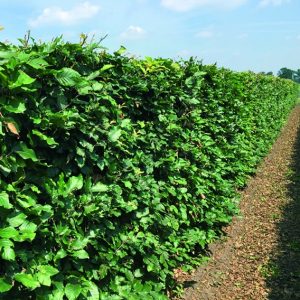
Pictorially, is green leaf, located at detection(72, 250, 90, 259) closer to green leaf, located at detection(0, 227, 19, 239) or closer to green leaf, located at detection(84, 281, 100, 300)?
green leaf, located at detection(84, 281, 100, 300)

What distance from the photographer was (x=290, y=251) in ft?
19.3

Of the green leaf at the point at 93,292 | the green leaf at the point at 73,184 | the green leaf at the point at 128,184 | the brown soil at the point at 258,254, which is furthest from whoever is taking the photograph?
the brown soil at the point at 258,254

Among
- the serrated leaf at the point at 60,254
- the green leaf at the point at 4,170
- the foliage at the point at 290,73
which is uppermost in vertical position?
the foliage at the point at 290,73

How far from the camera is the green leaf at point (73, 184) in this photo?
273cm

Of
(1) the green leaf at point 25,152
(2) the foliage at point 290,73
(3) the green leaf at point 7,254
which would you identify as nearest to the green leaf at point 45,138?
(1) the green leaf at point 25,152

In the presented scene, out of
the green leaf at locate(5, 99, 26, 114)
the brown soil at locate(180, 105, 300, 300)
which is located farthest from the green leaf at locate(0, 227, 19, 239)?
the brown soil at locate(180, 105, 300, 300)

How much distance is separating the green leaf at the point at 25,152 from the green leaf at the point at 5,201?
0.89 ft

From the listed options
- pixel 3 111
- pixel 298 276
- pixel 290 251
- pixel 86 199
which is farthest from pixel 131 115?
pixel 290 251

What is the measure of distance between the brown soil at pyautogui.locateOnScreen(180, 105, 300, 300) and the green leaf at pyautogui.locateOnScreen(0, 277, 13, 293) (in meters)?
2.83

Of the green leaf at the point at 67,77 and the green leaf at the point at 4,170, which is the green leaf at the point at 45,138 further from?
the green leaf at the point at 67,77

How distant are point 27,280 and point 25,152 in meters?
0.79

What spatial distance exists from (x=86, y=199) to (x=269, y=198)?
22.5 feet

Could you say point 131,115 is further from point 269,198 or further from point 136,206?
point 269,198

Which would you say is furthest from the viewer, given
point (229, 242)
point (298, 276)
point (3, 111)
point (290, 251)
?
point (229, 242)
